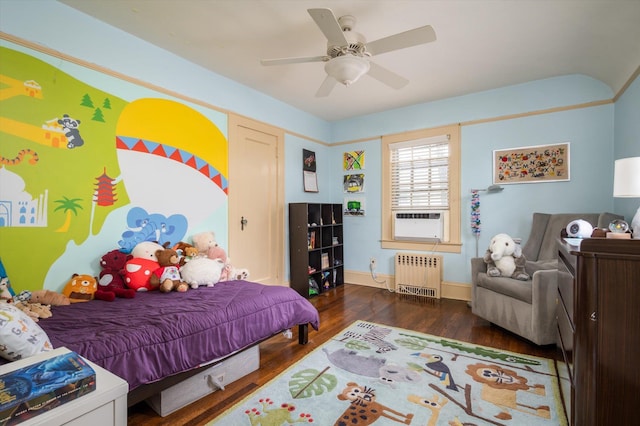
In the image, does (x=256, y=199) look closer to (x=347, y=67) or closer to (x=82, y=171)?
(x=82, y=171)

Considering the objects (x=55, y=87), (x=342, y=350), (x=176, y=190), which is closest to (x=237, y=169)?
(x=176, y=190)

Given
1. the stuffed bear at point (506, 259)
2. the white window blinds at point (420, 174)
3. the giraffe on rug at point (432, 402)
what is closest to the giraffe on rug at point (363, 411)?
the giraffe on rug at point (432, 402)

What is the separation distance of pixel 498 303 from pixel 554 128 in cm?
215

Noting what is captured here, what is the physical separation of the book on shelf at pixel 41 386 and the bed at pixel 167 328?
1.92ft

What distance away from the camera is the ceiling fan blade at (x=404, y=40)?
6.23ft

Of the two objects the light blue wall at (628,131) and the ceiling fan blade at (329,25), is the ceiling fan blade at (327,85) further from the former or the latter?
the light blue wall at (628,131)

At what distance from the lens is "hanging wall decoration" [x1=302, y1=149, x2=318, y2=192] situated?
4605 mm

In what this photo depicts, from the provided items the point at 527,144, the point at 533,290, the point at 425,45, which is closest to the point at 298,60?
the point at 425,45

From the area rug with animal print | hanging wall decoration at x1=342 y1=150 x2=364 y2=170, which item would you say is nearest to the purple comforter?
the area rug with animal print

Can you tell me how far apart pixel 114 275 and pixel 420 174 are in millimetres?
3754

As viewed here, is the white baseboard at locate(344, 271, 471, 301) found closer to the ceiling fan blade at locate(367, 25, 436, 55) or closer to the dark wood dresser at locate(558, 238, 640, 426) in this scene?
the dark wood dresser at locate(558, 238, 640, 426)

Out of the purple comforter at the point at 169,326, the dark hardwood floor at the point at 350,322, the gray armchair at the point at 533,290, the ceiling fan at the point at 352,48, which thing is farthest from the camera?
the gray armchair at the point at 533,290

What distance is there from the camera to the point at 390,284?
179 inches

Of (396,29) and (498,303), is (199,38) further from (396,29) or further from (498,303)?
(498,303)
